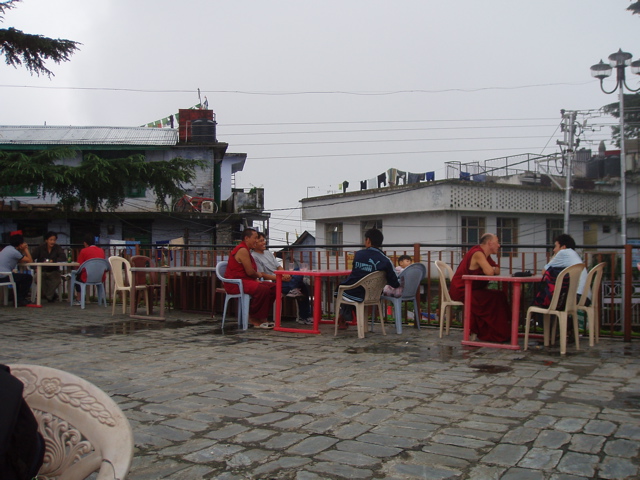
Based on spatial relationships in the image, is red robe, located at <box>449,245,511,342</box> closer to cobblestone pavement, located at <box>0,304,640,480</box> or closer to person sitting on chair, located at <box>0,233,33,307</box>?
cobblestone pavement, located at <box>0,304,640,480</box>

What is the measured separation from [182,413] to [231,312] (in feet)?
19.0

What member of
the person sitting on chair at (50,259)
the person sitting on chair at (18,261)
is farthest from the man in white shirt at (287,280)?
the person sitting on chair at (50,259)

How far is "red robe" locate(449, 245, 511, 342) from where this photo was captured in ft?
23.9

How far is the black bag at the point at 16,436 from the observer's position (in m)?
1.68

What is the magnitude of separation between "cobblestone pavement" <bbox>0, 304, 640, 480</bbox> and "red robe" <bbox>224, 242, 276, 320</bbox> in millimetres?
950

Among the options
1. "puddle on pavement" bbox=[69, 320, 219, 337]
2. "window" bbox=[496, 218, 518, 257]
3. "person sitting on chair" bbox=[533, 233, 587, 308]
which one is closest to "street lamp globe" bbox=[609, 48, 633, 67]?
Result: "window" bbox=[496, 218, 518, 257]

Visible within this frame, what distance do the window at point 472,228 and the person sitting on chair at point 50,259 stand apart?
21.3m

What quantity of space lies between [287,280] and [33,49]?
883 cm

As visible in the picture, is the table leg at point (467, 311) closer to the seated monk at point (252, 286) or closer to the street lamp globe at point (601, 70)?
the seated monk at point (252, 286)

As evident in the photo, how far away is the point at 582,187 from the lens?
3453 centimetres

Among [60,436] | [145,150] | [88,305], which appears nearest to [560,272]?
[60,436]

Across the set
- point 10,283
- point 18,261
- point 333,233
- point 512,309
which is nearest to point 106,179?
point 18,261

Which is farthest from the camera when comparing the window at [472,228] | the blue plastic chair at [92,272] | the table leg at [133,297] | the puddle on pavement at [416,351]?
the window at [472,228]

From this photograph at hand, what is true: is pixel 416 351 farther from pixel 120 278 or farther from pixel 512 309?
pixel 120 278
